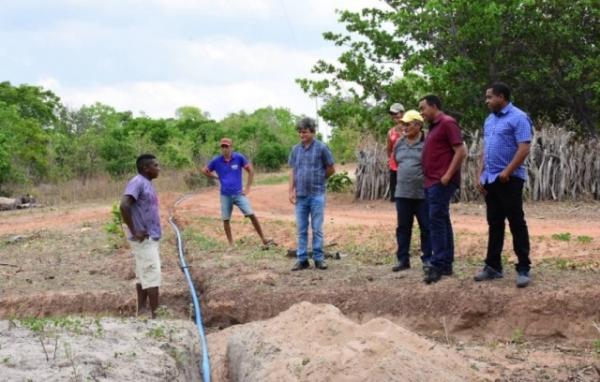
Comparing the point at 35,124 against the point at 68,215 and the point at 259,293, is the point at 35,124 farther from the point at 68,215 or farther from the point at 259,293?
the point at 259,293

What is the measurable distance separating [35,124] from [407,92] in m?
20.3

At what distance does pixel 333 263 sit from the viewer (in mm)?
8719

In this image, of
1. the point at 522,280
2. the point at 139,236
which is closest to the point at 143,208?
the point at 139,236

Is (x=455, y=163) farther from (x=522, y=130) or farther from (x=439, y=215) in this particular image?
(x=522, y=130)

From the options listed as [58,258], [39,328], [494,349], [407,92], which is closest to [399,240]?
[494,349]

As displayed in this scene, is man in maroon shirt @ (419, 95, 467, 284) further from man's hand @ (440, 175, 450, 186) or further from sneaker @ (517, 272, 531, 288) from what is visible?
sneaker @ (517, 272, 531, 288)

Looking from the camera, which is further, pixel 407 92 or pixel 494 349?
pixel 407 92

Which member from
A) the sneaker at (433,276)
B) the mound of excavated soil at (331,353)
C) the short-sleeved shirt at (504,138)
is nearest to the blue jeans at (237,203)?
the sneaker at (433,276)

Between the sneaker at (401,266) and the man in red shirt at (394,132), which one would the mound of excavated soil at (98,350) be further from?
the man in red shirt at (394,132)

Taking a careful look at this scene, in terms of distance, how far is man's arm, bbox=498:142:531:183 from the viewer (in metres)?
6.13

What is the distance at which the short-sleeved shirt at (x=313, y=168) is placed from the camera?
7.97 metres

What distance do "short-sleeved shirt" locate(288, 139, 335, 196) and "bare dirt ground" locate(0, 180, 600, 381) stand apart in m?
0.95

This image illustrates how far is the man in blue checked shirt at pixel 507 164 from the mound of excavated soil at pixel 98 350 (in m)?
2.91

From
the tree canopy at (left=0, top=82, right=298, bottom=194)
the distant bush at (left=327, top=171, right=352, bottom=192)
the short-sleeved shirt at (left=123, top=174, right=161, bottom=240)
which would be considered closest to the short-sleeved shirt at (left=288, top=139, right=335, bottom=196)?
the short-sleeved shirt at (left=123, top=174, right=161, bottom=240)
